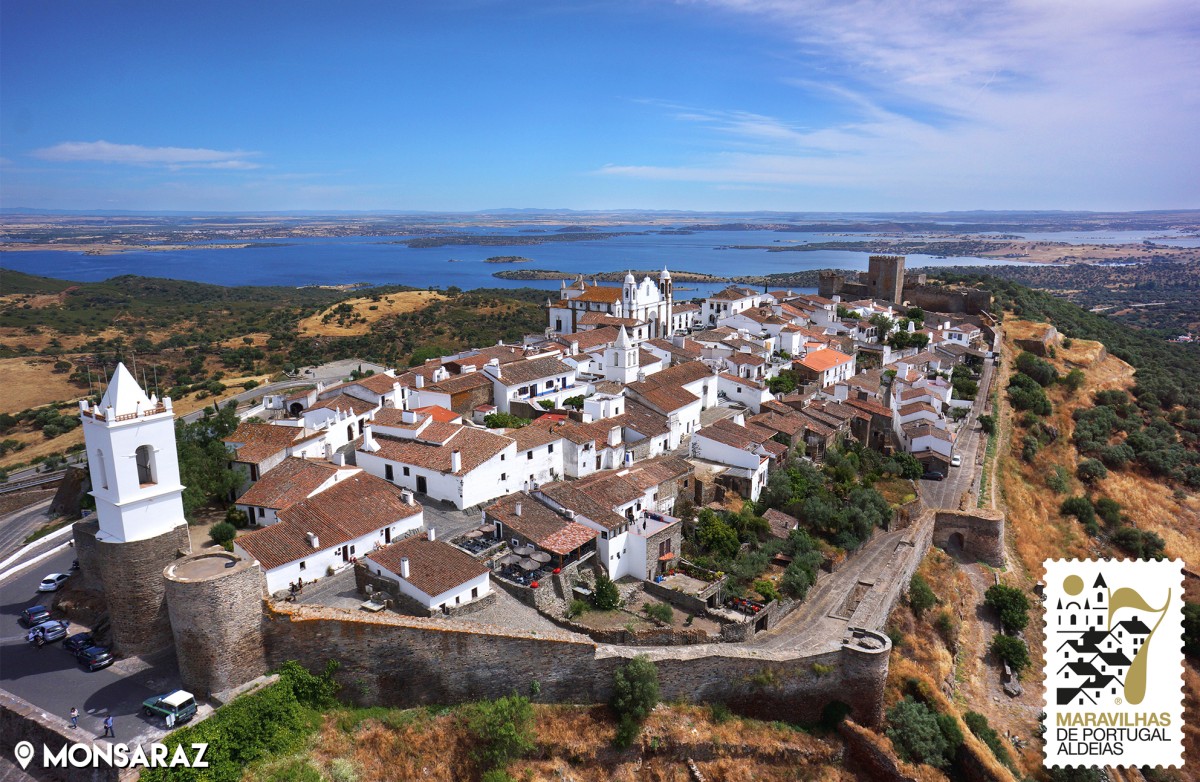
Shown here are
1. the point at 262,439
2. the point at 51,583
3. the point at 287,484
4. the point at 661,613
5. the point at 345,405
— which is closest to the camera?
the point at 51,583

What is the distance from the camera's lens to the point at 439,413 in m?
26.8

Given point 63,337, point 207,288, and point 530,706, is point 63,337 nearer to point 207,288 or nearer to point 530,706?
point 207,288

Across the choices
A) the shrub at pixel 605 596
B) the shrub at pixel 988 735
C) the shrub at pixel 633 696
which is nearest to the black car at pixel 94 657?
the shrub at pixel 633 696

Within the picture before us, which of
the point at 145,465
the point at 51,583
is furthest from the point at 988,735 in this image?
the point at 51,583

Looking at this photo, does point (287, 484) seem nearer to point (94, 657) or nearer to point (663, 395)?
point (94, 657)

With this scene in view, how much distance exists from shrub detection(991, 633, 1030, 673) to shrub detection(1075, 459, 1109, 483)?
18.5 meters

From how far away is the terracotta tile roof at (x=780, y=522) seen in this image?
73.6 feet

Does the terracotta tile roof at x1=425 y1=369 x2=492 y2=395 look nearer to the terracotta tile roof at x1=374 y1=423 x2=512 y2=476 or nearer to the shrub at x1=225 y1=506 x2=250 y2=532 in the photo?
the terracotta tile roof at x1=374 y1=423 x2=512 y2=476

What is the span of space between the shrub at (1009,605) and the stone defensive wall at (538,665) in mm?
9473

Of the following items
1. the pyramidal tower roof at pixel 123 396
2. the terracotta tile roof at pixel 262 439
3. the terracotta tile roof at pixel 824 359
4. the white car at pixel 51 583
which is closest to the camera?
the pyramidal tower roof at pixel 123 396

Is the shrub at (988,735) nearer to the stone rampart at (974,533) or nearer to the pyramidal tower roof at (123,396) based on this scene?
the stone rampart at (974,533)

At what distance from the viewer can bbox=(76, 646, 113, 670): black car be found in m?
13.8
